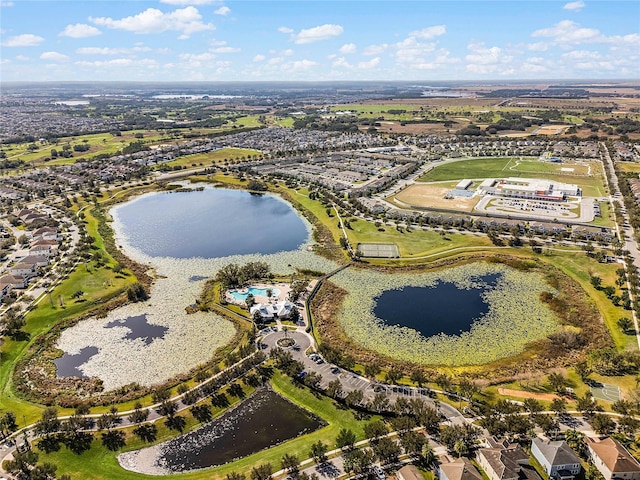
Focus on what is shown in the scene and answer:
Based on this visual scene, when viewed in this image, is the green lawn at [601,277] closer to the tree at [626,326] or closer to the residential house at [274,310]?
the tree at [626,326]

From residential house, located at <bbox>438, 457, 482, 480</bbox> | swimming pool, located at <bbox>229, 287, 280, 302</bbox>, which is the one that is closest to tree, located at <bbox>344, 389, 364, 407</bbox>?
residential house, located at <bbox>438, 457, 482, 480</bbox>

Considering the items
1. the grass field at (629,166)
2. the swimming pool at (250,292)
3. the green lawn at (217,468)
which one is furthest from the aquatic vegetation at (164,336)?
the grass field at (629,166)

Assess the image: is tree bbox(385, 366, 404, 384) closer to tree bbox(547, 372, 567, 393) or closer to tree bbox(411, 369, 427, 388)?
tree bbox(411, 369, 427, 388)

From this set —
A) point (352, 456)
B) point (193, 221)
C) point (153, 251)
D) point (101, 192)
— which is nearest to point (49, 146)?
point (101, 192)

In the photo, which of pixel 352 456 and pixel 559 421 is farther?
pixel 559 421

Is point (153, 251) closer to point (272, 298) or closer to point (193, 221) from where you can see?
point (193, 221)
